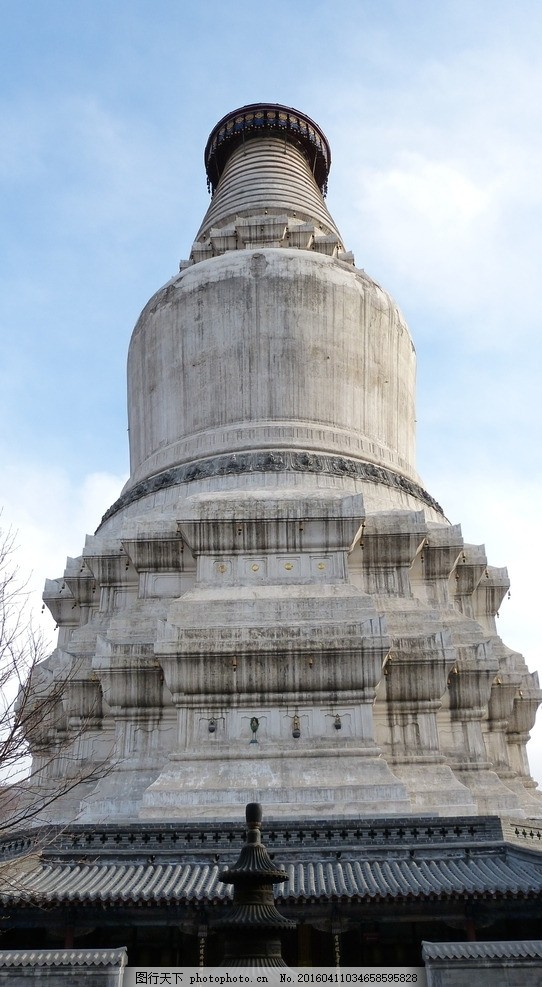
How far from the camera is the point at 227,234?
25.4 meters

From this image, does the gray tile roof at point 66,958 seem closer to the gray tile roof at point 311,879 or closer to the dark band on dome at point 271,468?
the gray tile roof at point 311,879

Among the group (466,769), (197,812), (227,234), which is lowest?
(197,812)

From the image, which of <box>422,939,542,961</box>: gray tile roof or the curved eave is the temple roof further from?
<box>422,939,542,961</box>: gray tile roof

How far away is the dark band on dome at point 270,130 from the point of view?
2953 centimetres

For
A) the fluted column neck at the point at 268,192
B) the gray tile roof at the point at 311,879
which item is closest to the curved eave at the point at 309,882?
the gray tile roof at the point at 311,879

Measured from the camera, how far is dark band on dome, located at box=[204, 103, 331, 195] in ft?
96.9

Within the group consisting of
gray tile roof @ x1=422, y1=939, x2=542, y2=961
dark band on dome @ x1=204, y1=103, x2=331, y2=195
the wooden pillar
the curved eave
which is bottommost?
gray tile roof @ x1=422, y1=939, x2=542, y2=961

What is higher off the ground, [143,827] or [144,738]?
[144,738]

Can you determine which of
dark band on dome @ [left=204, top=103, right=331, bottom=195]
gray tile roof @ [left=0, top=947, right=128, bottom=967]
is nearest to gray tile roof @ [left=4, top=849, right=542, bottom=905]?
gray tile roof @ [left=0, top=947, right=128, bottom=967]

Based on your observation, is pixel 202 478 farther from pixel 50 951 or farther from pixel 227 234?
pixel 50 951

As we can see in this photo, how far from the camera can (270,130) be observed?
29.6 m

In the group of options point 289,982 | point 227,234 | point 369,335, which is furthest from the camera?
point 227,234

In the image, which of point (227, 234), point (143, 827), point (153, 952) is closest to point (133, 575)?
point (143, 827)

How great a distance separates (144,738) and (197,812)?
8.39 feet
